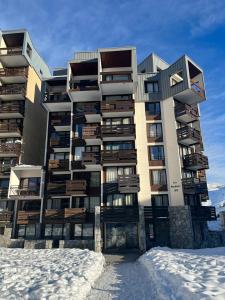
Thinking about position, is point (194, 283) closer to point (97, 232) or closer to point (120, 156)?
point (97, 232)

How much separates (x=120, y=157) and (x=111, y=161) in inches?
52.1

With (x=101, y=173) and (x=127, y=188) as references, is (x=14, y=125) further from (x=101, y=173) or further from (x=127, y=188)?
(x=127, y=188)

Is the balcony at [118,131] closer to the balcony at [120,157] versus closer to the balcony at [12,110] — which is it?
the balcony at [120,157]

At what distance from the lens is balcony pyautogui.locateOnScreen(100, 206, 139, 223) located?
30156 millimetres

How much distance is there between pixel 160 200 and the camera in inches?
1284

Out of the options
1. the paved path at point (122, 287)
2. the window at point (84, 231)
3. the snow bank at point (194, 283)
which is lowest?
the paved path at point (122, 287)

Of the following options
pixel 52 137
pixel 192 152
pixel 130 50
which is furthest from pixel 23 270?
pixel 130 50

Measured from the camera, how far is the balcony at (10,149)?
35.2m

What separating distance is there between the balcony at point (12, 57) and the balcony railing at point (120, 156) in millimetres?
21296

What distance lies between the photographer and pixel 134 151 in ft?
108

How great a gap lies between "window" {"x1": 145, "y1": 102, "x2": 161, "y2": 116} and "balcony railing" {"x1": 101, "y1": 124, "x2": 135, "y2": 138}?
15.3ft

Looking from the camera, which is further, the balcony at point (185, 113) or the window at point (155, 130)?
the window at point (155, 130)

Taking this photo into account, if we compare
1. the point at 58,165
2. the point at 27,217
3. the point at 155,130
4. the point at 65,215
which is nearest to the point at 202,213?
the point at 155,130

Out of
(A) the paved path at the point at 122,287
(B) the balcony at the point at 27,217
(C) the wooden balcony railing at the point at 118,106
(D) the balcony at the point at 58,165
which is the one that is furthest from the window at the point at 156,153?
(A) the paved path at the point at 122,287
